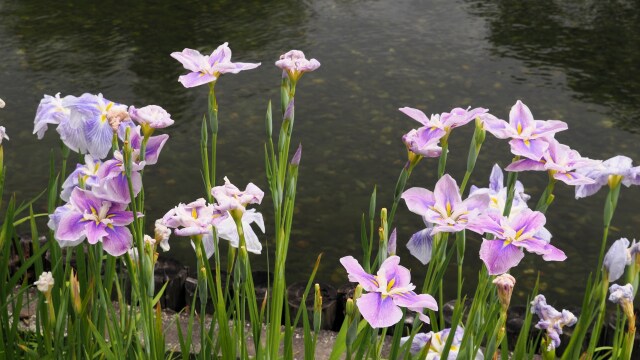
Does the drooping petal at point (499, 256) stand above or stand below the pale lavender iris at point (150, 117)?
below

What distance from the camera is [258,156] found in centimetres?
435

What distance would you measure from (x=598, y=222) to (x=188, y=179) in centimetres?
192

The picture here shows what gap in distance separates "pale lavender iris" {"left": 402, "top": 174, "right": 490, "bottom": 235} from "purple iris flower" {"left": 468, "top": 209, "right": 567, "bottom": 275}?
36 mm

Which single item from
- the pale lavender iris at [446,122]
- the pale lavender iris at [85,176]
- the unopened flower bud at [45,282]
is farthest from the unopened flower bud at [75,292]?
the pale lavender iris at [446,122]

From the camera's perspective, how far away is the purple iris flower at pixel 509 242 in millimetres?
1262

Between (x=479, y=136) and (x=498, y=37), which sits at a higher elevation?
(x=479, y=136)

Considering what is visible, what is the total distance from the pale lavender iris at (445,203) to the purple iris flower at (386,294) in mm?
111

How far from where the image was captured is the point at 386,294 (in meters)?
1.24

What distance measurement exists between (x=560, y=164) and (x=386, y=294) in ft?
1.29

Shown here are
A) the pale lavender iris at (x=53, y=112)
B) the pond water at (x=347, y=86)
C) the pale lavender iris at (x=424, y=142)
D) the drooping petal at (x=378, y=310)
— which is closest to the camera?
the drooping petal at (x=378, y=310)

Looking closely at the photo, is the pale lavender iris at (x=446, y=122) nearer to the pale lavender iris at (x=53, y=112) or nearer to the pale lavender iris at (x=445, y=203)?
the pale lavender iris at (x=445, y=203)

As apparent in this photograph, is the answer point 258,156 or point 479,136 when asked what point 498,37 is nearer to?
point 258,156

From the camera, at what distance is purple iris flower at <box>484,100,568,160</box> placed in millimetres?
1396

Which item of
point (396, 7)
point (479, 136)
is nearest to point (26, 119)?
point (396, 7)
